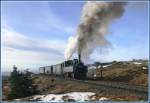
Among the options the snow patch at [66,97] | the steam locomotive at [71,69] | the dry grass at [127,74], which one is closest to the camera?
the snow patch at [66,97]

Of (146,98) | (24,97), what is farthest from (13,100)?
(146,98)

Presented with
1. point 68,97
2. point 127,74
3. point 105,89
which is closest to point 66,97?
point 68,97

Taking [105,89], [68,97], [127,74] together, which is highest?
[127,74]

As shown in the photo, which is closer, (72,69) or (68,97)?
(68,97)

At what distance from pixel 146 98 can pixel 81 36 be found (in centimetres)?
948

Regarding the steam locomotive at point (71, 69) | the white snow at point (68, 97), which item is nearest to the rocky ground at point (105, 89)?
the white snow at point (68, 97)

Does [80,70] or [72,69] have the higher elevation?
[72,69]

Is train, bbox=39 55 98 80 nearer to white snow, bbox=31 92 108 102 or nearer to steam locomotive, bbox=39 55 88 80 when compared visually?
steam locomotive, bbox=39 55 88 80

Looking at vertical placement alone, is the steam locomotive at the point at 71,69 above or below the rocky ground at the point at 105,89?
above

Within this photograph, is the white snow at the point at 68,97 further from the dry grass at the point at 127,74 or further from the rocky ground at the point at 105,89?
the dry grass at the point at 127,74

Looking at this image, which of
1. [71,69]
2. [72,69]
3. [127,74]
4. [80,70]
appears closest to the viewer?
[127,74]

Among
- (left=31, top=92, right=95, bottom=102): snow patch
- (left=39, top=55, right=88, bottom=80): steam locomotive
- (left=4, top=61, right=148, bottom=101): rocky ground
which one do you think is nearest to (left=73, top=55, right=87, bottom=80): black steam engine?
(left=39, top=55, right=88, bottom=80): steam locomotive

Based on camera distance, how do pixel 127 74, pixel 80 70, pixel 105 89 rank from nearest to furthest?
1. pixel 105 89
2. pixel 127 74
3. pixel 80 70

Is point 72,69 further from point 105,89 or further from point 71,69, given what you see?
point 105,89
